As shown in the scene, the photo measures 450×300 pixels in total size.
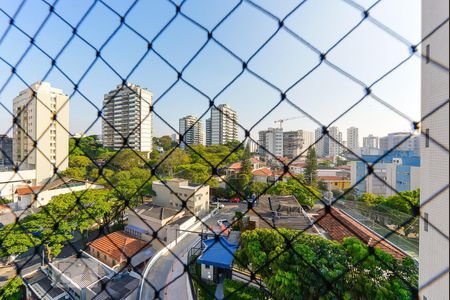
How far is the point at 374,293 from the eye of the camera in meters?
1.64

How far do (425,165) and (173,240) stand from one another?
503 centimetres

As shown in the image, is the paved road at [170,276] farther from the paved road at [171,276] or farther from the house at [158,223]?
the house at [158,223]

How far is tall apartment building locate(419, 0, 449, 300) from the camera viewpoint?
12.3 inches

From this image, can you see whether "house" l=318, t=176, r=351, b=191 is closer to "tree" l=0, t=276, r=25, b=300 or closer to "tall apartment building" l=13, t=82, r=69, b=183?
"tall apartment building" l=13, t=82, r=69, b=183

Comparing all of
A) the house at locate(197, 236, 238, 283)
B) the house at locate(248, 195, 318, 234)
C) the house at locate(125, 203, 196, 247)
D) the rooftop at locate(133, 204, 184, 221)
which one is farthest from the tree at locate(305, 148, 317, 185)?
the house at locate(197, 236, 238, 283)

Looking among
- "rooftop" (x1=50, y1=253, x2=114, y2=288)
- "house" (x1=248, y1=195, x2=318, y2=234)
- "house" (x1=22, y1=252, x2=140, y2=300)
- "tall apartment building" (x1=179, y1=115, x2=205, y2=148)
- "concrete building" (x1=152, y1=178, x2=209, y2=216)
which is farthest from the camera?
"concrete building" (x1=152, y1=178, x2=209, y2=216)

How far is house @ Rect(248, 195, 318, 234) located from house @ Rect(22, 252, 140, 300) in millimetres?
2178

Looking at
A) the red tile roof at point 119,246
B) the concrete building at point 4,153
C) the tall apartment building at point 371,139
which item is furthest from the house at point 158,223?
the tall apartment building at point 371,139

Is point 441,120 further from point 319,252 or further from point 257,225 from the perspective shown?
point 257,225

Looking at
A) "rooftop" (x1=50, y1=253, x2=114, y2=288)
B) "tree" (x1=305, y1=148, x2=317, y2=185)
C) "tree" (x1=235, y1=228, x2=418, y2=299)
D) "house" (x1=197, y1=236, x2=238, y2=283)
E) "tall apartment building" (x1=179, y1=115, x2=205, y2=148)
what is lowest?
"rooftop" (x1=50, y1=253, x2=114, y2=288)

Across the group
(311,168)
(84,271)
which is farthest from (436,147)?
(311,168)

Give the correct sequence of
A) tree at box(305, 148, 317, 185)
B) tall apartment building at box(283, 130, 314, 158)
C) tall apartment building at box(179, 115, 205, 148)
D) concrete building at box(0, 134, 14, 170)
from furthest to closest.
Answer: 1. tall apartment building at box(283, 130, 314, 158)
2. tree at box(305, 148, 317, 185)
3. concrete building at box(0, 134, 14, 170)
4. tall apartment building at box(179, 115, 205, 148)

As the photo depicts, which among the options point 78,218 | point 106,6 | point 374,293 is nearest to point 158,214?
point 78,218

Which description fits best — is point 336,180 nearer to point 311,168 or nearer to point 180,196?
point 311,168
